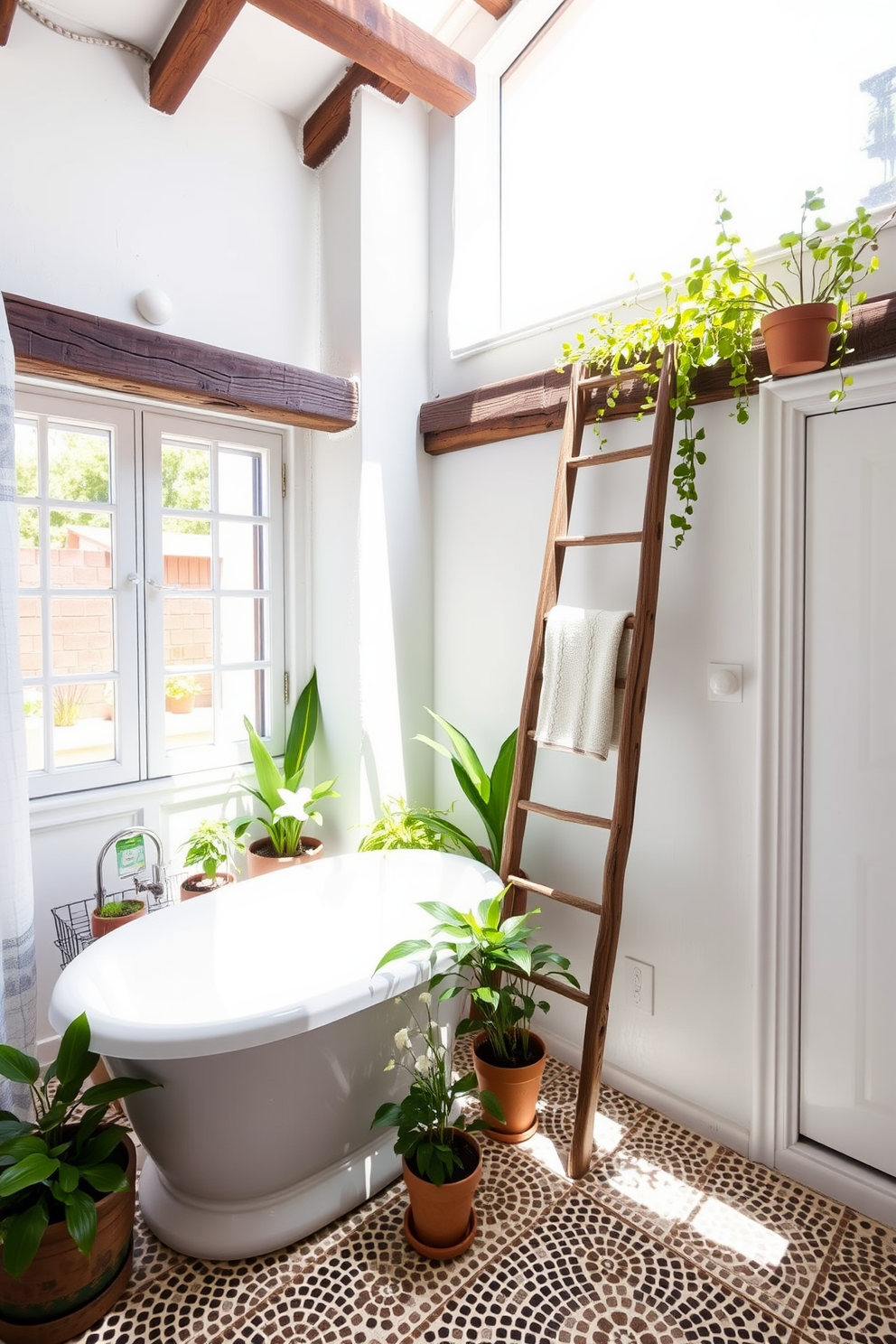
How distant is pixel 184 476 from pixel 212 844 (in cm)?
124

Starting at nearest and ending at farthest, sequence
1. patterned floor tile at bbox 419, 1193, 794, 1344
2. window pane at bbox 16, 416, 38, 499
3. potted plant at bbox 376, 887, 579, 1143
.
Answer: patterned floor tile at bbox 419, 1193, 794, 1344
potted plant at bbox 376, 887, 579, 1143
window pane at bbox 16, 416, 38, 499

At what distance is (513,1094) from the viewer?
198 centimetres

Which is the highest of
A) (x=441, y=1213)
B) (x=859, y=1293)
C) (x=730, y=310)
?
(x=730, y=310)

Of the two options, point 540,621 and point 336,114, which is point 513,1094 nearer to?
point 540,621

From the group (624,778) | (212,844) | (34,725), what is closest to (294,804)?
(212,844)

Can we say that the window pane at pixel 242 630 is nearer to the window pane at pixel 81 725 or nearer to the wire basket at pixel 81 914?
the window pane at pixel 81 725

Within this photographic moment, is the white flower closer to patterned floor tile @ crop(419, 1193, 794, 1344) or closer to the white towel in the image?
the white towel

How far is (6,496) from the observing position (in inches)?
69.3

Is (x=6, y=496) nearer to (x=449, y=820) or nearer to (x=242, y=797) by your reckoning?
(x=242, y=797)

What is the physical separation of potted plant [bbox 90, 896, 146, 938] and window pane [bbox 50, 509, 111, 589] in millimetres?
972

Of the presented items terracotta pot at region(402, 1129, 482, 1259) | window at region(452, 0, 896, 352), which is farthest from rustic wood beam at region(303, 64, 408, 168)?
terracotta pot at region(402, 1129, 482, 1259)

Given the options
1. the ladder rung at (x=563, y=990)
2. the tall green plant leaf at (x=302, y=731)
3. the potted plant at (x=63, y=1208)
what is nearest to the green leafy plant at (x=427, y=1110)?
the ladder rung at (x=563, y=990)

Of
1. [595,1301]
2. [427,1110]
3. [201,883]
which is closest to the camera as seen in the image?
[595,1301]

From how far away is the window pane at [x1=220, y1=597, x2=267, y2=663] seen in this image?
9.11 feet
